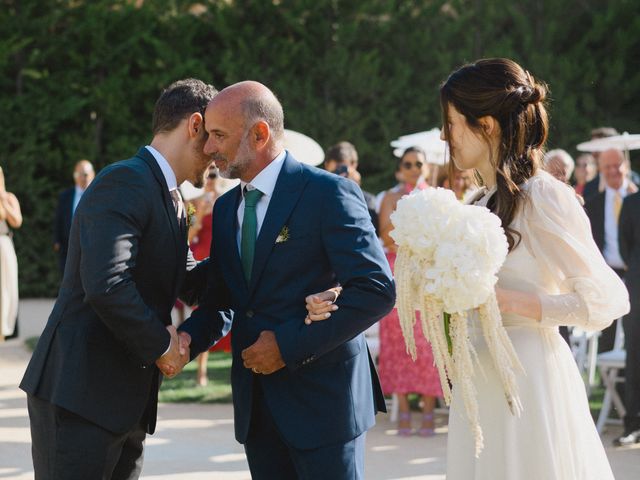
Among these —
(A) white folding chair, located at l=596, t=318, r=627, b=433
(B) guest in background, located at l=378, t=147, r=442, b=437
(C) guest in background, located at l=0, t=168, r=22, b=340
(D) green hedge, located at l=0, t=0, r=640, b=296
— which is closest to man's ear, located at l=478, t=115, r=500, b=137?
(B) guest in background, located at l=378, t=147, r=442, b=437

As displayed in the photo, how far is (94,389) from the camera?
354 cm

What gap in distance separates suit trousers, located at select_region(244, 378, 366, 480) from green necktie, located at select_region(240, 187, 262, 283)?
0.42 meters

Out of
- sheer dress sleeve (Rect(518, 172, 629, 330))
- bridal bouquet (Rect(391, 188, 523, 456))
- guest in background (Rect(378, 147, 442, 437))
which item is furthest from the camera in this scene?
guest in background (Rect(378, 147, 442, 437))

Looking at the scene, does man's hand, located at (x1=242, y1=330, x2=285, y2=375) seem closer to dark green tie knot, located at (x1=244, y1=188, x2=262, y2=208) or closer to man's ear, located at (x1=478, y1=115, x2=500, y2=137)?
dark green tie knot, located at (x1=244, y1=188, x2=262, y2=208)

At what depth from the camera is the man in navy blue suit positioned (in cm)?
339

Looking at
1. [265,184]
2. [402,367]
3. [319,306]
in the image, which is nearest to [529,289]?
[319,306]

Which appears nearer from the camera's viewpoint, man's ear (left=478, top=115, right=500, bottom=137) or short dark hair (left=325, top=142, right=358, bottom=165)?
man's ear (left=478, top=115, right=500, bottom=137)

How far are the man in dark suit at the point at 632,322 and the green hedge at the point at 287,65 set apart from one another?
10.7 m

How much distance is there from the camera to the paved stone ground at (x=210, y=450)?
6445mm

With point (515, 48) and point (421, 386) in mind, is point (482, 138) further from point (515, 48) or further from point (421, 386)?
point (515, 48)

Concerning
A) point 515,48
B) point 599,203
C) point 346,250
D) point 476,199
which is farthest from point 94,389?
point 515,48

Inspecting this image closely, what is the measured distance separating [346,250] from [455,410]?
0.64m

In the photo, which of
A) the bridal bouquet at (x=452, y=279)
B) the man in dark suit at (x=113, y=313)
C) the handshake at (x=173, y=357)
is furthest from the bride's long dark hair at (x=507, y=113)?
the handshake at (x=173, y=357)

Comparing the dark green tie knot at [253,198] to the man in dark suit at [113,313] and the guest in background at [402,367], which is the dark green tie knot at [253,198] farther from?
the guest in background at [402,367]
